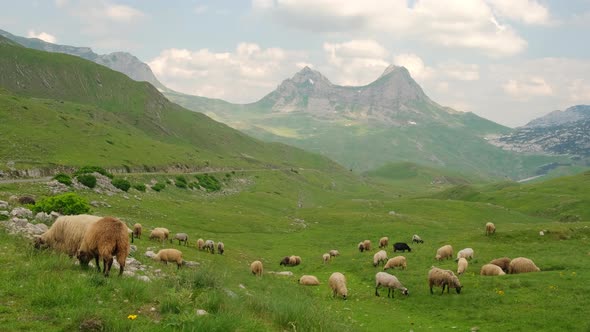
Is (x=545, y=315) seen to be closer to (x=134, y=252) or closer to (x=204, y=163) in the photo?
(x=134, y=252)

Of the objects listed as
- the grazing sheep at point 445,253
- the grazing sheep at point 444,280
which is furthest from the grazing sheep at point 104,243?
the grazing sheep at point 445,253

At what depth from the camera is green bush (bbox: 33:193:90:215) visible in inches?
1259

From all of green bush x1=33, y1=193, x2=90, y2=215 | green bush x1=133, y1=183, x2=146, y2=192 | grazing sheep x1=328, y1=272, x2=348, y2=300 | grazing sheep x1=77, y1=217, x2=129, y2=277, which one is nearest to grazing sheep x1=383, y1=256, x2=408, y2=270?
grazing sheep x1=328, y1=272, x2=348, y2=300

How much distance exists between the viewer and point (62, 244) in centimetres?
1891

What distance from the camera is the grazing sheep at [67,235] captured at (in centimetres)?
1864

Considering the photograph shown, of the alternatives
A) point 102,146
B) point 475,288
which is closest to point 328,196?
point 102,146

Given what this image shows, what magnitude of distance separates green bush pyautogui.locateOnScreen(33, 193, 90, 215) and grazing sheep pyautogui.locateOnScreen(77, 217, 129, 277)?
57.8 feet

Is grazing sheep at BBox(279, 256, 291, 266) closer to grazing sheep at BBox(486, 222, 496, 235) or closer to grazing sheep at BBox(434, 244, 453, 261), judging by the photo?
grazing sheep at BBox(434, 244, 453, 261)

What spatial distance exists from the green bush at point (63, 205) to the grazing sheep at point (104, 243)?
17.6m

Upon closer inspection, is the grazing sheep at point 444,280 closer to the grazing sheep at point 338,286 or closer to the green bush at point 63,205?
the grazing sheep at point 338,286

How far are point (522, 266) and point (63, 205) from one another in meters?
38.1

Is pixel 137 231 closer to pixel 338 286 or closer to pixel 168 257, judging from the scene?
pixel 168 257

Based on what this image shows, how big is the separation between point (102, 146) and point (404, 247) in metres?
95.5

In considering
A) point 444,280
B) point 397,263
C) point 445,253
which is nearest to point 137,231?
point 397,263
